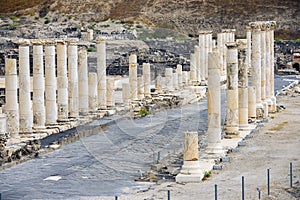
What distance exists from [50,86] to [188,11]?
274 feet

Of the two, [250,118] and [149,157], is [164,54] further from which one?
[149,157]

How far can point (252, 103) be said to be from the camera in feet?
120

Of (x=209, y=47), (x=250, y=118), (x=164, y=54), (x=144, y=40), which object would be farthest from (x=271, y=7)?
(x=250, y=118)

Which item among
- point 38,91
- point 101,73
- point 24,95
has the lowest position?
point 24,95

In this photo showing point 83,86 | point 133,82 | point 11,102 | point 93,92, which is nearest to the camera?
point 11,102

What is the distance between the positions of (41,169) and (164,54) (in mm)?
43434

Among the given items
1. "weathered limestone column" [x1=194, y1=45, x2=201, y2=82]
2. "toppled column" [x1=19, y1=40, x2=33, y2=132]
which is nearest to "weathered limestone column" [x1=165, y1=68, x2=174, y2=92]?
"weathered limestone column" [x1=194, y1=45, x2=201, y2=82]

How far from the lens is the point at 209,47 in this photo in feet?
187

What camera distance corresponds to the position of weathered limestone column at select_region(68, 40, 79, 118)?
36.7m

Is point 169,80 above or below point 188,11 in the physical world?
below

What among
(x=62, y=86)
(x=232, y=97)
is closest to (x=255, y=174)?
(x=232, y=97)

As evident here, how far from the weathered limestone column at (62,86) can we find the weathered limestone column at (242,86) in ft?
23.5

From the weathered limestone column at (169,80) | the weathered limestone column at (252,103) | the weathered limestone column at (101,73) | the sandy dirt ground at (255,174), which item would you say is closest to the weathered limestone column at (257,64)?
the weathered limestone column at (252,103)

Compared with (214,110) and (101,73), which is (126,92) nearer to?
(101,73)
